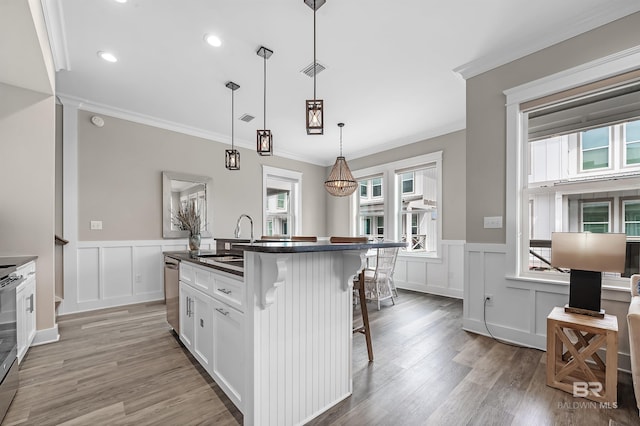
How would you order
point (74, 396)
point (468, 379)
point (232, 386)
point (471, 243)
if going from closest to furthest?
point (232, 386) < point (74, 396) < point (468, 379) < point (471, 243)

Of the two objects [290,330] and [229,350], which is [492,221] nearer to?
[290,330]

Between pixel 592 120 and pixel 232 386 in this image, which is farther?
pixel 592 120

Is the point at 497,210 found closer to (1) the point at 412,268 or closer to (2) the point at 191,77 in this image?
(1) the point at 412,268

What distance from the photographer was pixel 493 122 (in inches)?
115

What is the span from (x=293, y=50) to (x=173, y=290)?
270 cm

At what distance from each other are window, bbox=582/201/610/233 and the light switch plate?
2.13ft

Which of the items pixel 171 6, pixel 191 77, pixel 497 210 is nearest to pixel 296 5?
pixel 171 6

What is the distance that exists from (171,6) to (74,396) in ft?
9.72

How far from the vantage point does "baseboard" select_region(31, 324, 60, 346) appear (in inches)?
107

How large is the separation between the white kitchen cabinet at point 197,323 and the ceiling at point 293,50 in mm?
2285

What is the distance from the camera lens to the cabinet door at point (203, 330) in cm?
206

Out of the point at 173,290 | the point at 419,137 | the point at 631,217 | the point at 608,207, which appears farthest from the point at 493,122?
the point at 173,290

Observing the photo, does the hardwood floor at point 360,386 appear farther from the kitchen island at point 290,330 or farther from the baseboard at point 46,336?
the kitchen island at point 290,330

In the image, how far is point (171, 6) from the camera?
86.4 inches
